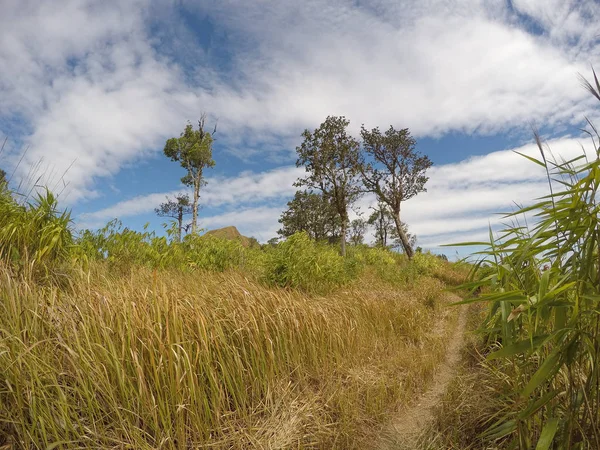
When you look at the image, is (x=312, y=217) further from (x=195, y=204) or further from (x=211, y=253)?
(x=211, y=253)

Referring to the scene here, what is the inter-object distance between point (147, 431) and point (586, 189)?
3.62 metres

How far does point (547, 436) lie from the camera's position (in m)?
1.65

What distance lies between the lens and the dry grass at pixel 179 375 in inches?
98.7

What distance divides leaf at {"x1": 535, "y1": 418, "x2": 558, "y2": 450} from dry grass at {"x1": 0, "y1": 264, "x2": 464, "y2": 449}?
6.40ft

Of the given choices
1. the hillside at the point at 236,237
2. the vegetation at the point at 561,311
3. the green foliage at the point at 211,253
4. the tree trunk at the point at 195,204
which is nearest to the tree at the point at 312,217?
the hillside at the point at 236,237

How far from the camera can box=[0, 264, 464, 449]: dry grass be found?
2508 mm

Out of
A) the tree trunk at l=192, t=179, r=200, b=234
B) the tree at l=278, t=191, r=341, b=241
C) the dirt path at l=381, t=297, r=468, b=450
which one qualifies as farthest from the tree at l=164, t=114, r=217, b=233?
the dirt path at l=381, t=297, r=468, b=450

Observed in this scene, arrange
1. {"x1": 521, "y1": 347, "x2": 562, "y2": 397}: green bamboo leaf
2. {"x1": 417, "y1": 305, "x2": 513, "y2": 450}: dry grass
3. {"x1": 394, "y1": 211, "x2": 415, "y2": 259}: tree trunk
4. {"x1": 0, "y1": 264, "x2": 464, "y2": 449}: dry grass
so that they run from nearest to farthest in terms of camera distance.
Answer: {"x1": 521, "y1": 347, "x2": 562, "y2": 397}: green bamboo leaf, {"x1": 0, "y1": 264, "x2": 464, "y2": 449}: dry grass, {"x1": 417, "y1": 305, "x2": 513, "y2": 450}: dry grass, {"x1": 394, "y1": 211, "x2": 415, "y2": 259}: tree trunk

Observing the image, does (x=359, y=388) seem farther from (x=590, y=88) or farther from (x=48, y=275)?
(x=48, y=275)

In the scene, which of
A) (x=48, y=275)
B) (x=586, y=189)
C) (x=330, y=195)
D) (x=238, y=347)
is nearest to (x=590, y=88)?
(x=586, y=189)

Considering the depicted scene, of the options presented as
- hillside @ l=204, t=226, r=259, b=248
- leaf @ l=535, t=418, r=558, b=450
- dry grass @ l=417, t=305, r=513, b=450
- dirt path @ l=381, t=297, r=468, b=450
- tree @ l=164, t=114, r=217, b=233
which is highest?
tree @ l=164, t=114, r=217, b=233

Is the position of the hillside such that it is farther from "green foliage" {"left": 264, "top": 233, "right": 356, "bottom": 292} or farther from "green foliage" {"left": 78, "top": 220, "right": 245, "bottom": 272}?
"green foliage" {"left": 264, "top": 233, "right": 356, "bottom": 292}

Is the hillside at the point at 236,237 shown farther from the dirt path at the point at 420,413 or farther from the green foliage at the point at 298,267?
the dirt path at the point at 420,413

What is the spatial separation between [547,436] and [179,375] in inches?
104
